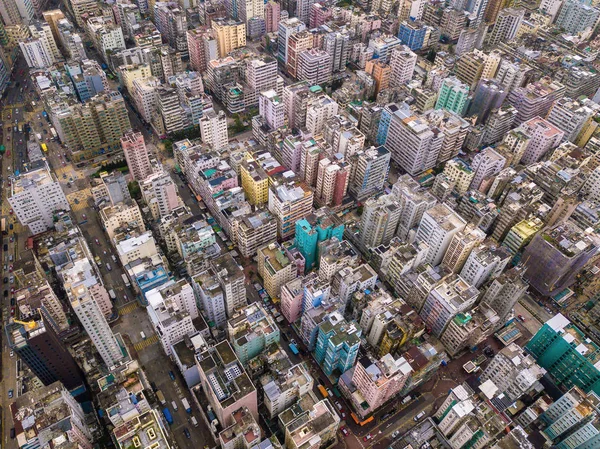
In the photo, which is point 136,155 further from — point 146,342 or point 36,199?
point 146,342

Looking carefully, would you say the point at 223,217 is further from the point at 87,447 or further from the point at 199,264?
the point at 87,447

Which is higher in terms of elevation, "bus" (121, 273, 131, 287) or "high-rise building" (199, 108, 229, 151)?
"high-rise building" (199, 108, 229, 151)

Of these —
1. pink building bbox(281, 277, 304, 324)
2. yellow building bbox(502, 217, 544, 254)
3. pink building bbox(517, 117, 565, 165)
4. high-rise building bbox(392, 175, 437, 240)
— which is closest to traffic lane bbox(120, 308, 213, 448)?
pink building bbox(281, 277, 304, 324)

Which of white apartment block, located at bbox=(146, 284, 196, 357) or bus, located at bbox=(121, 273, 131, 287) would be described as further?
bus, located at bbox=(121, 273, 131, 287)

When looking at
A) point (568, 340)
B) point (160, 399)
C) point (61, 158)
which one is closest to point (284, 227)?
point (160, 399)

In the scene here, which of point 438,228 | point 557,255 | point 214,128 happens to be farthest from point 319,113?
point 557,255

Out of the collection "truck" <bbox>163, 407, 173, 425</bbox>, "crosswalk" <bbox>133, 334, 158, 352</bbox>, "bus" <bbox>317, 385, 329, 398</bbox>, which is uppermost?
"bus" <bbox>317, 385, 329, 398</bbox>

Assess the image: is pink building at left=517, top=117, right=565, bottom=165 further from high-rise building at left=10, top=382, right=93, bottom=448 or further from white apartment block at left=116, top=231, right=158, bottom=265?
high-rise building at left=10, top=382, right=93, bottom=448
